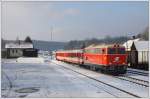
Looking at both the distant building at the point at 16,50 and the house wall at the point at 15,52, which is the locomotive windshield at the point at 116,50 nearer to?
the distant building at the point at 16,50

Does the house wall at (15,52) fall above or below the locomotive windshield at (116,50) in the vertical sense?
below

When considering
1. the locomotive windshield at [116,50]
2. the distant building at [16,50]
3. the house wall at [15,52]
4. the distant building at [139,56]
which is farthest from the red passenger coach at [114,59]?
the house wall at [15,52]

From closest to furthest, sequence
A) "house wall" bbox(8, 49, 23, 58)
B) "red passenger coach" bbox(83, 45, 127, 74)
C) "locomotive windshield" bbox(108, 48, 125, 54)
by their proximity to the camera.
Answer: "red passenger coach" bbox(83, 45, 127, 74), "locomotive windshield" bbox(108, 48, 125, 54), "house wall" bbox(8, 49, 23, 58)

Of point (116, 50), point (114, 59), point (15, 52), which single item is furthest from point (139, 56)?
point (15, 52)

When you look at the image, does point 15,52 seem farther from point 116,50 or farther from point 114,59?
point 114,59

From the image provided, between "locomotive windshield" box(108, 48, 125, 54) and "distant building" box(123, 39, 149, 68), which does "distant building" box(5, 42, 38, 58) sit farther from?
"locomotive windshield" box(108, 48, 125, 54)

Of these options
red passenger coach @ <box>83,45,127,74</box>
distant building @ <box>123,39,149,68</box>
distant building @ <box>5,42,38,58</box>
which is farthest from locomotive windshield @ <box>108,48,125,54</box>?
distant building @ <box>5,42,38,58</box>

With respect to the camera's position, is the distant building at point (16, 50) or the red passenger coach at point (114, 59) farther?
the distant building at point (16, 50)

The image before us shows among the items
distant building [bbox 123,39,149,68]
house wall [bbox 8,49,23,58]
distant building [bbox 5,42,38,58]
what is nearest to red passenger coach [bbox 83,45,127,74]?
distant building [bbox 123,39,149,68]

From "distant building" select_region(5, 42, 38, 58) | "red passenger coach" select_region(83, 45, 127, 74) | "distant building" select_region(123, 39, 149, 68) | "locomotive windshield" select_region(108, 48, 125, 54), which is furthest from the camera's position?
Answer: "distant building" select_region(5, 42, 38, 58)

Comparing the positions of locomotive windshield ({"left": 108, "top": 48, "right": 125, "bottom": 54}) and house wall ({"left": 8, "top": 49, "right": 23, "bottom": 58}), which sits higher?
locomotive windshield ({"left": 108, "top": 48, "right": 125, "bottom": 54})

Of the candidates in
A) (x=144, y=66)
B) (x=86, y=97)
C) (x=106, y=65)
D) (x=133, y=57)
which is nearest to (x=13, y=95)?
(x=86, y=97)

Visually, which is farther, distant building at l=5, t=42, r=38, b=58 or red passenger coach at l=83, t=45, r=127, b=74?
distant building at l=5, t=42, r=38, b=58

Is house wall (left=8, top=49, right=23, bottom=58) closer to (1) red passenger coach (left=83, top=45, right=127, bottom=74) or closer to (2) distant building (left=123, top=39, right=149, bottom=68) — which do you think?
(2) distant building (left=123, top=39, right=149, bottom=68)
